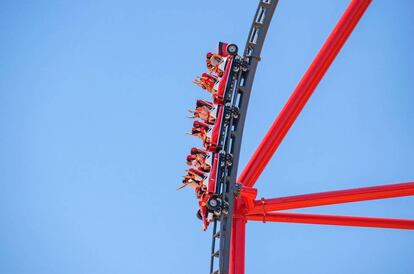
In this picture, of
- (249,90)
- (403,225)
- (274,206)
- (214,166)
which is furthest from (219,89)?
(403,225)

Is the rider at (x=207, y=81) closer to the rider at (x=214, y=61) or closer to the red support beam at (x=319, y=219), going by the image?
the rider at (x=214, y=61)

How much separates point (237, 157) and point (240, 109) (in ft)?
3.50

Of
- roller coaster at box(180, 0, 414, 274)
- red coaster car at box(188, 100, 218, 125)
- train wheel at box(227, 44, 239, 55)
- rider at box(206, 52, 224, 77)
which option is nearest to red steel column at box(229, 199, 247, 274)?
roller coaster at box(180, 0, 414, 274)

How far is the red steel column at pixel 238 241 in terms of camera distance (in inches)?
574

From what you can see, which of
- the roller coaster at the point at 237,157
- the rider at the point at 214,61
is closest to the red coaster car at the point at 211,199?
the roller coaster at the point at 237,157

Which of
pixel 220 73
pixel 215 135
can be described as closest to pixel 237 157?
pixel 215 135

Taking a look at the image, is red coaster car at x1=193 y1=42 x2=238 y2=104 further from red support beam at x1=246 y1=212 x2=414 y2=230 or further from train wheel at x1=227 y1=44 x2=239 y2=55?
red support beam at x1=246 y1=212 x2=414 y2=230

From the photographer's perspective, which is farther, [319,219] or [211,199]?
[319,219]

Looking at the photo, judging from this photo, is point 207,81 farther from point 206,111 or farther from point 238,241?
point 238,241

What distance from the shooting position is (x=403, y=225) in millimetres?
16406

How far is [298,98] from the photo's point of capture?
15258 mm

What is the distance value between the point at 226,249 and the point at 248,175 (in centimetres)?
166

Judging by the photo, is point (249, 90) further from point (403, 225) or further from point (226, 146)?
point (403, 225)

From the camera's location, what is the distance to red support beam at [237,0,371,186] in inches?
596
